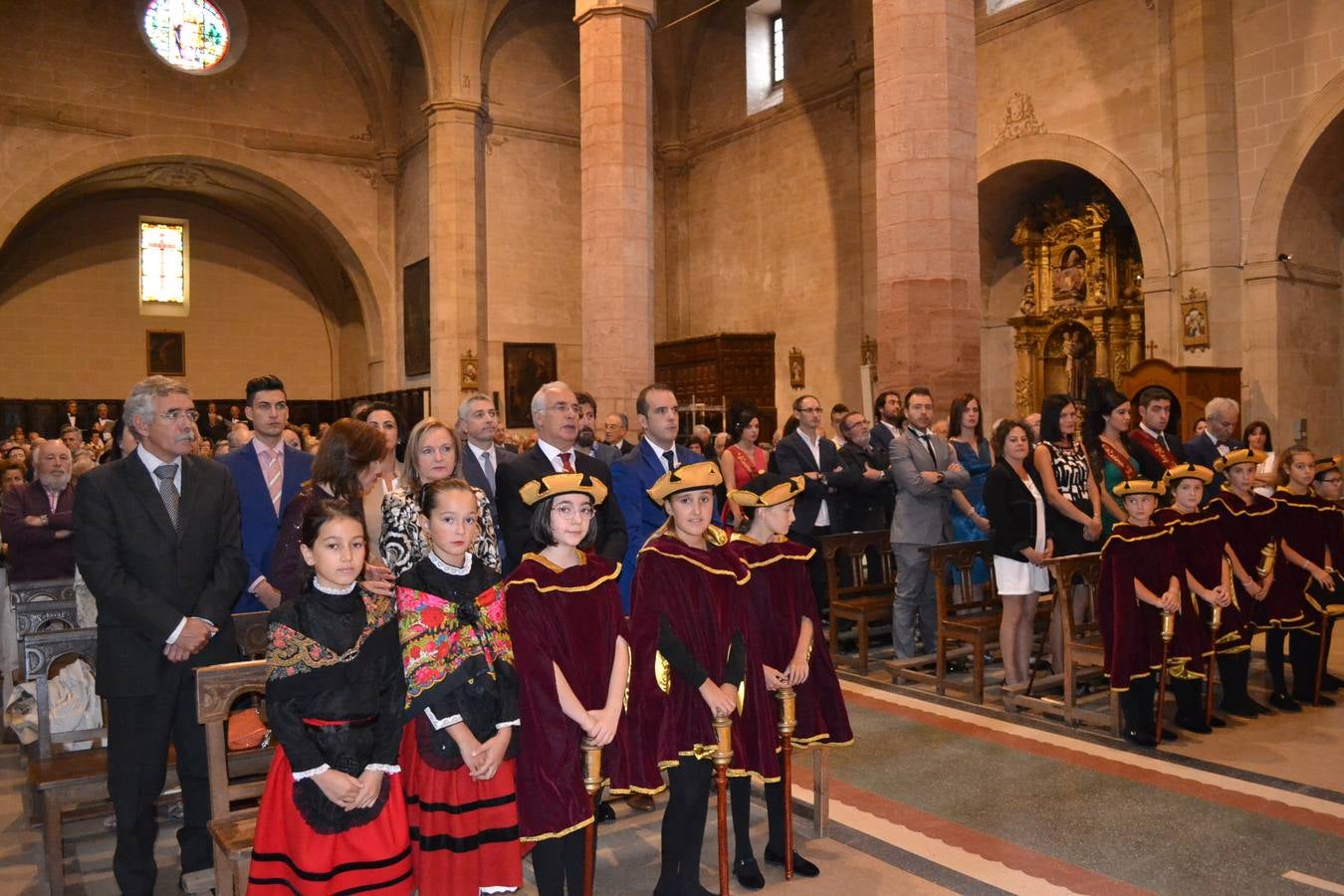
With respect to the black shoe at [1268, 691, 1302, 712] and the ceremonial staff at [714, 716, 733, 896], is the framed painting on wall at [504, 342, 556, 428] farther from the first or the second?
the ceremonial staff at [714, 716, 733, 896]

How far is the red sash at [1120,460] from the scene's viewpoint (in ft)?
21.3

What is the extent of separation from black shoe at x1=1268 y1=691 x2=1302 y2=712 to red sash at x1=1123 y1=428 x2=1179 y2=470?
1.47 metres

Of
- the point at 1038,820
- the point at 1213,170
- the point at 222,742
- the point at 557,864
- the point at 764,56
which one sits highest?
the point at 764,56

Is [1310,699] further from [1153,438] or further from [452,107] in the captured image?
[452,107]

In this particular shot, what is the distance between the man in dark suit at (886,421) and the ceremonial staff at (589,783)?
5.47 metres

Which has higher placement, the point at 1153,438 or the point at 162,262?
the point at 162,262

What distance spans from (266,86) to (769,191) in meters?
10.9

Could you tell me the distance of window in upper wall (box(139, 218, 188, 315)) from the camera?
78.7ft

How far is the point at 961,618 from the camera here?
656cm

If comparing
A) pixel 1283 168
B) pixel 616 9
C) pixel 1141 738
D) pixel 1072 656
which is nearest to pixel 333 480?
pixel 1072 656

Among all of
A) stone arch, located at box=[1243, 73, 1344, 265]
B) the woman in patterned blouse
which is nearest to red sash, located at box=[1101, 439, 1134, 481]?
the woman in patterned blouse

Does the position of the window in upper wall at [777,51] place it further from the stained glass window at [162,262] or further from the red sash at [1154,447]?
the red sash at [1154,447]

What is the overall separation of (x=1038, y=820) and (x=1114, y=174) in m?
11.9

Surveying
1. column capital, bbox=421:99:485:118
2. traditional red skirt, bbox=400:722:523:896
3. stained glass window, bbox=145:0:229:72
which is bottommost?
traditional red skirt, bbox=400:722:523:896
